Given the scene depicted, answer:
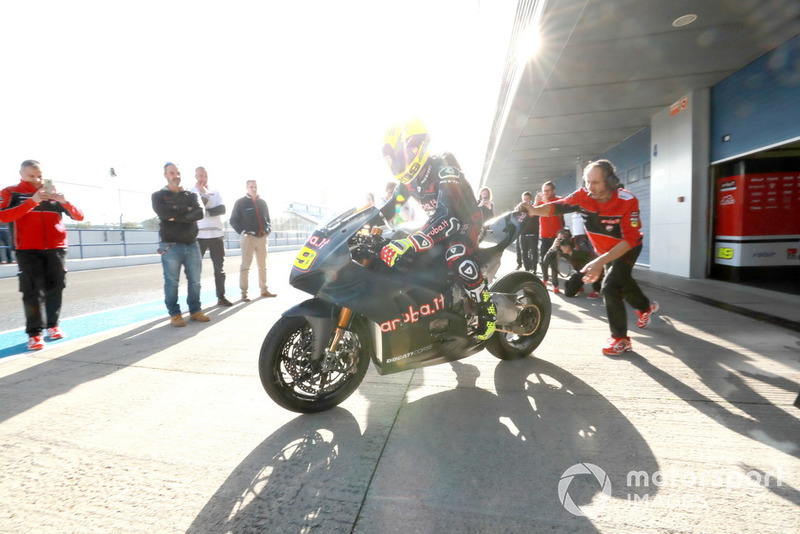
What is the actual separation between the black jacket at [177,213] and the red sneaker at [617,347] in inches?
192

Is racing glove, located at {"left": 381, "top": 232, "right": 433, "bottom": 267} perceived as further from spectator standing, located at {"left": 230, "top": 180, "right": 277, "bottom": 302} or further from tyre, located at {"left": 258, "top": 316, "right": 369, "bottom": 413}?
spectator standing, located at {"left": 230, "top": 180, "right": 277, "bottom": 302}

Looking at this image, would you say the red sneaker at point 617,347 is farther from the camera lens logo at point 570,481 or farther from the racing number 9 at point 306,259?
the racing number 9 at point 306,259

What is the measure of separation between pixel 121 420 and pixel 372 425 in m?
1.57

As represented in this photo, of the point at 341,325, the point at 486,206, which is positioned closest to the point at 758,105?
the point at 486,206

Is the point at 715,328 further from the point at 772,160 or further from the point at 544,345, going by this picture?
the point at 772,160

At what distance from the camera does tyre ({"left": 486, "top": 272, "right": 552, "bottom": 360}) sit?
3111 mm

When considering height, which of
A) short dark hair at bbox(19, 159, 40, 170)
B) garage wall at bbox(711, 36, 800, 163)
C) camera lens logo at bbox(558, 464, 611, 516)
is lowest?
camera lens logo at bbox(558, 464, 611, 516)

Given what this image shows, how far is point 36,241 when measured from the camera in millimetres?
3689

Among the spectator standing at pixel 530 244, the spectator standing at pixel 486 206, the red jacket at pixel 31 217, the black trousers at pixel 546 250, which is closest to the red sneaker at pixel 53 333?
the red jacket at pixel 31 217

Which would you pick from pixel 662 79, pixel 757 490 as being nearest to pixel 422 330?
pixel 757 490

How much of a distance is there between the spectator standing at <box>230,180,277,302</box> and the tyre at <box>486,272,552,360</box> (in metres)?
4.59

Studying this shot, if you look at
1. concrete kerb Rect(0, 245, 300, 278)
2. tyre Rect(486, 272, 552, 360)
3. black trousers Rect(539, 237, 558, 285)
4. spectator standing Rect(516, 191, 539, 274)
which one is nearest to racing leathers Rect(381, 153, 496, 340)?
tyre Rect(486, 272, 552, 360)

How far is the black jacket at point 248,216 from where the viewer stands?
6.13 m

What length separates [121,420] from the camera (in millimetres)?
2254
